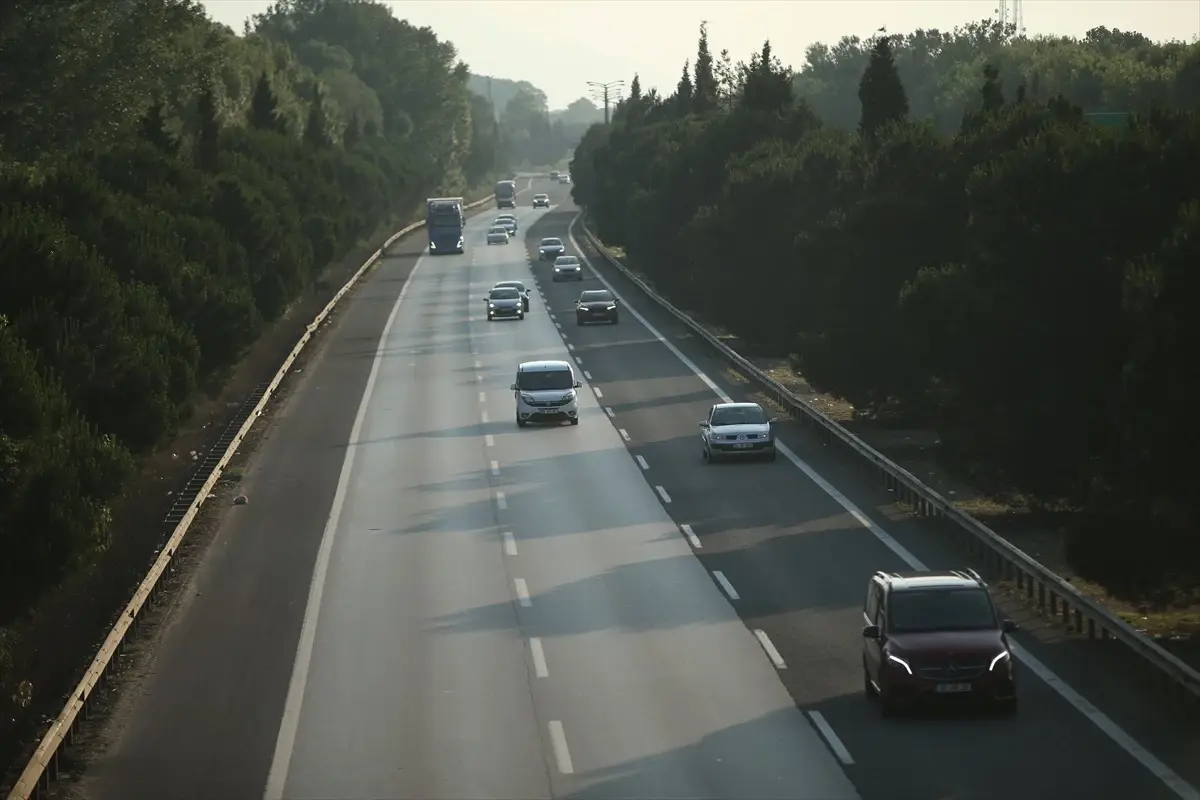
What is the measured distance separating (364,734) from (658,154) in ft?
325

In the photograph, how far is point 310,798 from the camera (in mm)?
21328

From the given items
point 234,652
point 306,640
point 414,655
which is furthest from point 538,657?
point 234,652

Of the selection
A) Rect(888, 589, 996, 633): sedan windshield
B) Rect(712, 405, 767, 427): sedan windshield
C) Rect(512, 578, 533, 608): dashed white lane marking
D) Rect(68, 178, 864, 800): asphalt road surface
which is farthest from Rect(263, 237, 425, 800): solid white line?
Rect(712, 405, 767, 427): sedan windshield

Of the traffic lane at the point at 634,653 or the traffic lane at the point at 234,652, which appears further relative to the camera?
the traffic lane at the point at 234,652

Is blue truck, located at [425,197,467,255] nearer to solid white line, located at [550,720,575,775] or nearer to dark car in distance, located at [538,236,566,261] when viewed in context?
dark car in distance, located at [538,236,566,261]

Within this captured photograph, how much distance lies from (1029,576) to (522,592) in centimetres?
847

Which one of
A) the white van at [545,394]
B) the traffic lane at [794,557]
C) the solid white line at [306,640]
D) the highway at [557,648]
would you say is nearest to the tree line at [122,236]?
the highway at [557,648]

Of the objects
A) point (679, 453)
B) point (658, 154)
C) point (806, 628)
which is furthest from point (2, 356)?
point (658, 154)

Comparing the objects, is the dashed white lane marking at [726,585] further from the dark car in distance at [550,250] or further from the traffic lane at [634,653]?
the dark car in distance at [550,250]

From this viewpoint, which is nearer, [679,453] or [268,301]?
[679,453]

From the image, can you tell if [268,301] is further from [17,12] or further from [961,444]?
[961,444]

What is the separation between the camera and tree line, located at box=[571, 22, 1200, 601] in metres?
28.3

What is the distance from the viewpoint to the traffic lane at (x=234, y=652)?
22.9 metres

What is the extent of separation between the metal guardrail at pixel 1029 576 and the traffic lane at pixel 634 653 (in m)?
4.47
